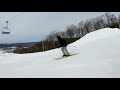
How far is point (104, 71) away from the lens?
5.64 meters

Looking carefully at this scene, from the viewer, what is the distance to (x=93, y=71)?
5.81m
